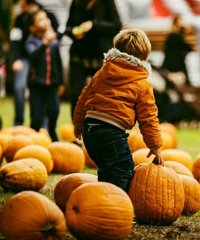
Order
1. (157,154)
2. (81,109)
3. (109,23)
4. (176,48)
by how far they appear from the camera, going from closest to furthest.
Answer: (157,154), (81,109), (109,23), (176,48)

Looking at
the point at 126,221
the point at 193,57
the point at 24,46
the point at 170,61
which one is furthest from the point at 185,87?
the point at 126,221

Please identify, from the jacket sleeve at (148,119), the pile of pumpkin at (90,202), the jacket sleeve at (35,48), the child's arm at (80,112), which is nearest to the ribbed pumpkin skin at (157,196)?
the pile of pumpkin at (90,202)

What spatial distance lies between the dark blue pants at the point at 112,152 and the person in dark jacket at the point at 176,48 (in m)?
7.69

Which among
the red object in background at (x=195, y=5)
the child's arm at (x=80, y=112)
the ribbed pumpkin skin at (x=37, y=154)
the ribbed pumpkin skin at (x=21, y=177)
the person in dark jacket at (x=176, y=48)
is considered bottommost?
the person in dark jacket at (x=176, y=48)

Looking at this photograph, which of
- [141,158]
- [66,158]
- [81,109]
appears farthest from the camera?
[66,158]

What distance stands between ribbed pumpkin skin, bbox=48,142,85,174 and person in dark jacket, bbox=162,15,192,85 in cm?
610

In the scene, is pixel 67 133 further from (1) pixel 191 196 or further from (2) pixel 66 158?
(1) pixel 191 196

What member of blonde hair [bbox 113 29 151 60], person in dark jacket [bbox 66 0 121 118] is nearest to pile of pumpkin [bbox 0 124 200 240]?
blonde hair [bbox 113 29 151 60]

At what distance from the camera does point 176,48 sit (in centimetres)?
1071

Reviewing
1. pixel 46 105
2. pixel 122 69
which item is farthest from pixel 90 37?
pixel 122 69

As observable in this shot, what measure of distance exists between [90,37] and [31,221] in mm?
3880

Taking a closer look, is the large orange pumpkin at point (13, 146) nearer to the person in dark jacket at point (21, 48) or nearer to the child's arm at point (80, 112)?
the child's arm at point (80, 112)

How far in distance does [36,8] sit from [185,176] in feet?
15.6

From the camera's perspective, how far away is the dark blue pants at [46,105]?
688cm
